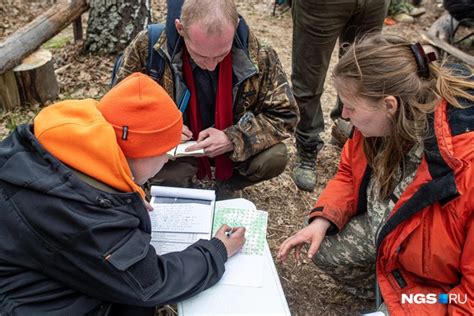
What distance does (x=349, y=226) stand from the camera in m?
2.39

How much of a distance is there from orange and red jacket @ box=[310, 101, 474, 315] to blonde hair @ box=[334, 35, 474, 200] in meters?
0.05

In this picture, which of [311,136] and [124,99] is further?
[311,136]

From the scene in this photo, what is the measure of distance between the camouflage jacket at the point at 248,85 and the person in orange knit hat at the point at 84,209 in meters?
0.84

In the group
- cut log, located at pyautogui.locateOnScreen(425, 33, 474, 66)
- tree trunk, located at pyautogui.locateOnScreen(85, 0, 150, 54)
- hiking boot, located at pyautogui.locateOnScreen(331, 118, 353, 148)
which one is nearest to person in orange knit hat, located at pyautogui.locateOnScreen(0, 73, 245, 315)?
hiking boot, located at pyautogui.locateOnScreen(331, 118, 353, 148)

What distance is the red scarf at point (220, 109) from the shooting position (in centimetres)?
244

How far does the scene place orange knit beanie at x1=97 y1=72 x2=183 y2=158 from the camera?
154 centimetres

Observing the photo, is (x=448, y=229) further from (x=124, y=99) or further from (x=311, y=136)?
(x=311, y=136)

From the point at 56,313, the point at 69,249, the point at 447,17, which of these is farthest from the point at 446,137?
the point at 447,17

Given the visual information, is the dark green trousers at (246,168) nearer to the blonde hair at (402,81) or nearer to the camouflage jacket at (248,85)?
the camouflage jacket at (248,85)

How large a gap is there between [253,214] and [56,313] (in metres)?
0.89

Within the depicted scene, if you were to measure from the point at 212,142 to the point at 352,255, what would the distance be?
2.89 feet

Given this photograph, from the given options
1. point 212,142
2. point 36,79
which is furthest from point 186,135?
point 36,79

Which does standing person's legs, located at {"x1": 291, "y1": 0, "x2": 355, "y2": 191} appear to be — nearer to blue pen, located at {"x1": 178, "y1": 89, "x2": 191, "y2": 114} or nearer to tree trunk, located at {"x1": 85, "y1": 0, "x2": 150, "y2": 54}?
blue pen, located at {"x1": 178, "y1": 89, "x2": 191, "y2": 114}

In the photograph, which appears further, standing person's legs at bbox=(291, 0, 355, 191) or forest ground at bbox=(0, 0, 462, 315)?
standing person's legs at bbox=(291, 0, 355, 191)
